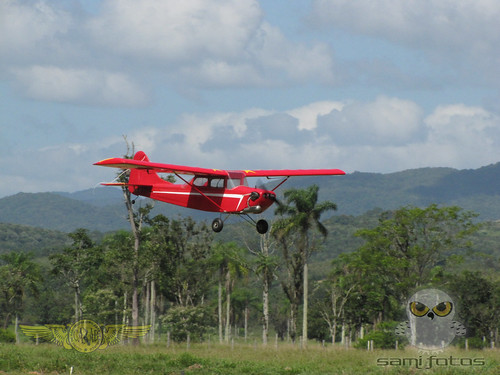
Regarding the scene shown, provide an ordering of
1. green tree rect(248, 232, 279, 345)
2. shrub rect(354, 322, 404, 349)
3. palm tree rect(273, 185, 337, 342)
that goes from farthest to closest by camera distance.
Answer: green tree rect(248, 232, 279, 345), shrub rect(354, 322, 404, 349), palm tree rect(273, 185, 337, 342)

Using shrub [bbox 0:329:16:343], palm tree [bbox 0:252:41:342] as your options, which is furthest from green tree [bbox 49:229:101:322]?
shrub [bbox 0:329:16:343]

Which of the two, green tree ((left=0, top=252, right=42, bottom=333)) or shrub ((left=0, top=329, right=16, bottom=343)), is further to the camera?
green tree ((left=0, top=252, right=42, bottom=333))

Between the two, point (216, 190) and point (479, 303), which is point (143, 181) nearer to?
point (216, 190)

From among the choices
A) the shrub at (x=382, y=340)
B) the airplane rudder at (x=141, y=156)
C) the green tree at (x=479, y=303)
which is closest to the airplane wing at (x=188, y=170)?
the airplane rudder at (x=141, y=156)

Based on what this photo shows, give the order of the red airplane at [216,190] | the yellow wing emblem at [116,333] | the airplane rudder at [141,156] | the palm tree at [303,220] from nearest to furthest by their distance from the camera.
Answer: the red airplane at [216,190], the airplane rudder at [141,156], the yellow wing emblem at [116,333], the palm tree at [303,220]

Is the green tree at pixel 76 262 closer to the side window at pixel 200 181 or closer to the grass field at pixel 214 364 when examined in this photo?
the grass field at pixel 214 364

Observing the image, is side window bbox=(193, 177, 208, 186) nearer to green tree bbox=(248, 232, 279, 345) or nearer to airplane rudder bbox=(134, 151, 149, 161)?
airplane rudder bbox=(134, 151, 149, 161)

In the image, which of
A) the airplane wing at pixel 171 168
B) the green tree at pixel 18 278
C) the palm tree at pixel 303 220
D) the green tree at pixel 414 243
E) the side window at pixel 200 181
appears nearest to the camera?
the airplane wing at pixel 171 168

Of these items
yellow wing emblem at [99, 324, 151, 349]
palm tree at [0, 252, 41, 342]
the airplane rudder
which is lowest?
yellow wing emblem at [99, 324, 151, 349]

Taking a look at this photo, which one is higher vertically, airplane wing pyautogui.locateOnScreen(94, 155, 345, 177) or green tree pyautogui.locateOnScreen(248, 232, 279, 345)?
airplane wing pyautogui.locateOnScreen(94, 155, 345, 177)

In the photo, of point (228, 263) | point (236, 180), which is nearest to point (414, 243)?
point (228, 263)

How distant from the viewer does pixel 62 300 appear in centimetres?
12012

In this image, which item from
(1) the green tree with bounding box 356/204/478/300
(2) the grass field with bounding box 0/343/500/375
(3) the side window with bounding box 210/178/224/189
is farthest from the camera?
(1) the green tree with bounding box 356/204/478/300

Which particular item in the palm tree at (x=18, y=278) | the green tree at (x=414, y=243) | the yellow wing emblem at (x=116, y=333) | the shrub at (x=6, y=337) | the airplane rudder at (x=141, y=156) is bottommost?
the shrub at (x=6, y=337)
